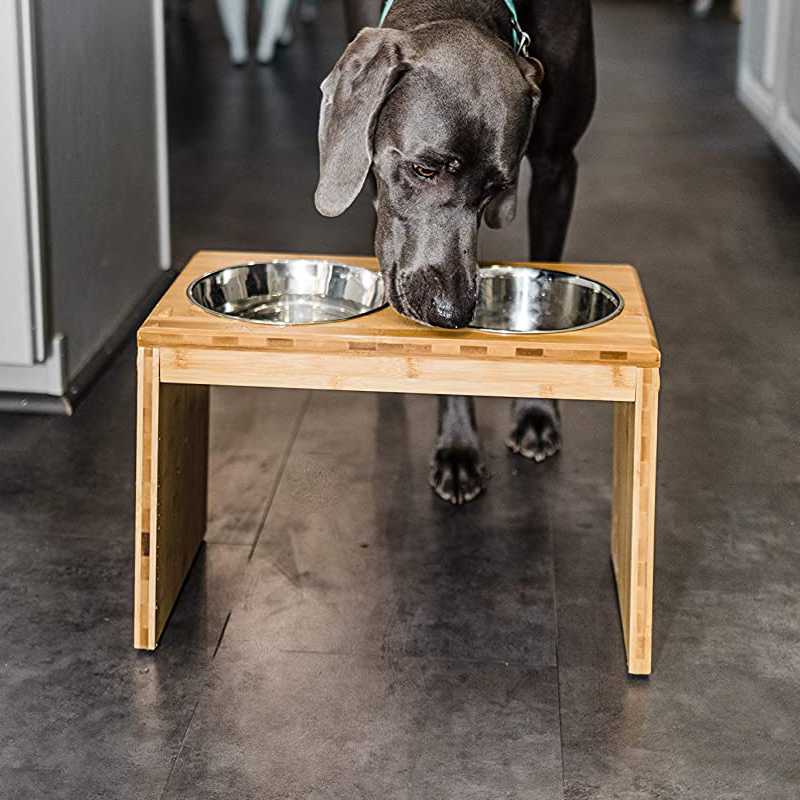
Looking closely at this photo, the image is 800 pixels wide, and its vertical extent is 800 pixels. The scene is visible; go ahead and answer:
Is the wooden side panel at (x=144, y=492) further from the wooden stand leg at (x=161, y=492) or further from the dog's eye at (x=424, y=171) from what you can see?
the dog's eye at (x=424, y=171)

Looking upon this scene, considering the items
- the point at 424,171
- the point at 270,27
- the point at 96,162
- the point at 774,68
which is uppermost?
the point at 424,171

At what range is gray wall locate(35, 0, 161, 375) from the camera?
2457mm

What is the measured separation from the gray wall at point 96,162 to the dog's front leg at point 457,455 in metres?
0.76

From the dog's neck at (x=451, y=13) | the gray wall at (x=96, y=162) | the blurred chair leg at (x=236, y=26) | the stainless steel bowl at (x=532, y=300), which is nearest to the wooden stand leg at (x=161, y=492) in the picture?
the stainless steel bowl at (x=532, y=300)

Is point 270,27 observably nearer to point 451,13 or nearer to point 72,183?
point 72,183

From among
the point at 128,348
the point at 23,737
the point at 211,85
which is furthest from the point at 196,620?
the point at 211,85

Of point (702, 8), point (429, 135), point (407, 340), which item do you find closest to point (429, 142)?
point (429, 135)

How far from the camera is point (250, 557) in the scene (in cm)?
202

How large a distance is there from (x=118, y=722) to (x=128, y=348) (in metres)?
1.38

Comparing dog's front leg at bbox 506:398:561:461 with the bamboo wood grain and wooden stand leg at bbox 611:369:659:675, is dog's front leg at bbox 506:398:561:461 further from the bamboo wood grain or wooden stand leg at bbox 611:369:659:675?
the bamboo wood grain

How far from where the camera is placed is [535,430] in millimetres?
2389

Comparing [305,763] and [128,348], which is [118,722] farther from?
[128,348]

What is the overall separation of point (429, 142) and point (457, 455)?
705mm

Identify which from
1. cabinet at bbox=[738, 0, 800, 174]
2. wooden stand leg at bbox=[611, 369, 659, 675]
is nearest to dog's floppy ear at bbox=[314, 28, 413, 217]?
wooden stand leg at bbox=[611, 369, 659, 675]
